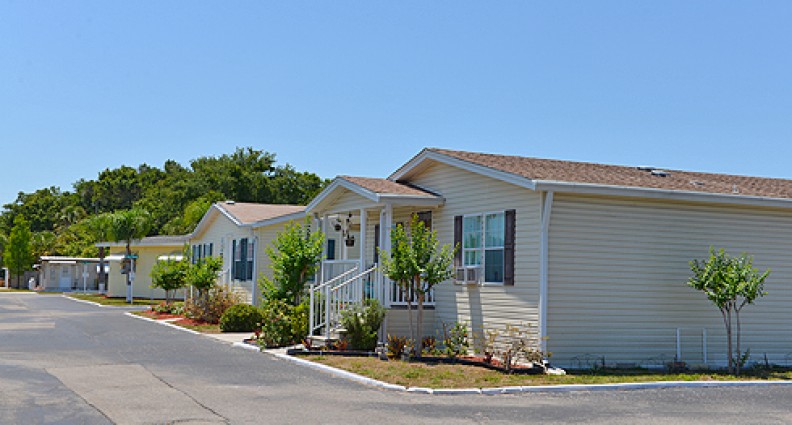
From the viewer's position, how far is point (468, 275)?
1561 centimetres

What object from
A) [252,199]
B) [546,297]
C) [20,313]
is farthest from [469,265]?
[252,199]

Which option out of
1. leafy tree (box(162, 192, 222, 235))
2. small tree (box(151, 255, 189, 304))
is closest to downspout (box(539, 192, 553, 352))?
small tree (box(151, 255, 189, 304))

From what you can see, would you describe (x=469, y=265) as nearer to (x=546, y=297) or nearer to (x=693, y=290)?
(x=546, y=297)

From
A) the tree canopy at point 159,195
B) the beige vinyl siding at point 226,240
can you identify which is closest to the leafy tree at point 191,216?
the tree canopy at point 159,195

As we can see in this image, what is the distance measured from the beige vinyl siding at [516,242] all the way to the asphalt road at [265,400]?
2.69 meters

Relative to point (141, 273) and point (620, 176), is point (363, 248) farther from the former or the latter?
point (141, 273)

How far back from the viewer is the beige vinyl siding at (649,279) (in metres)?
14.0

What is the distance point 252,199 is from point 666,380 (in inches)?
1805

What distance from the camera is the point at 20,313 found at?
96.1 feet

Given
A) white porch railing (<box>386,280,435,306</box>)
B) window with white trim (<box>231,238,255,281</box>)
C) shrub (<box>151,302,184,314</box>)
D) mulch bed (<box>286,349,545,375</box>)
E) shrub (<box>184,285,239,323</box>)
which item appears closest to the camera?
Result: mulch bed (<box>286,349,545,375</box>)

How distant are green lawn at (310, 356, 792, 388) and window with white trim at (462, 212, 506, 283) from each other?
2.09 meters

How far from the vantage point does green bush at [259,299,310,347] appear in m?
17.3

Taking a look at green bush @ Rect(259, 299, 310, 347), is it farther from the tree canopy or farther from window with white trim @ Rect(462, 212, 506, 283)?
the tree canopy

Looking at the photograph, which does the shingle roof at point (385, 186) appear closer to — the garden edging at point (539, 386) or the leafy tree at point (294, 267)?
the leafy tree at point (294, 267)
